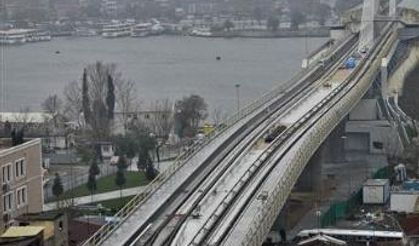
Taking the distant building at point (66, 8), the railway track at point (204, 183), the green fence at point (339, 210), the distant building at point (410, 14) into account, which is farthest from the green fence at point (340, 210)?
the distant building at point (66, 8)

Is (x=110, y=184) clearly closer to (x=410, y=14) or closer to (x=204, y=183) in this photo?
(x=204, y=183)

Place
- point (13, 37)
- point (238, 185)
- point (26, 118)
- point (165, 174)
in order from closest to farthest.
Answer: point (238, 185) → point (165, 174) → point (26, 118) → point (13, 37)

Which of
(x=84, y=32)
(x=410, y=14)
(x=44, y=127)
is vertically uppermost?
(x=410, y=14)

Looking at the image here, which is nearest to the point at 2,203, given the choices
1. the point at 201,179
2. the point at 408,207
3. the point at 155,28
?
the point at 201,179

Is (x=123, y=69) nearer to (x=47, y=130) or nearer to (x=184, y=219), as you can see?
(x=47, y=130)

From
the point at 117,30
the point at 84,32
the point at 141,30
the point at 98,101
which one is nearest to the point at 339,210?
the point at 98,101

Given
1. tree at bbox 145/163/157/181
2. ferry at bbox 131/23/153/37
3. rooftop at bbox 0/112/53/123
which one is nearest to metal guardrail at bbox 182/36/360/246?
tree at bbox 145/163/157/181
